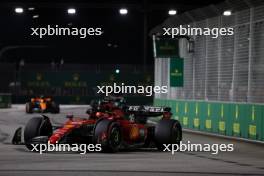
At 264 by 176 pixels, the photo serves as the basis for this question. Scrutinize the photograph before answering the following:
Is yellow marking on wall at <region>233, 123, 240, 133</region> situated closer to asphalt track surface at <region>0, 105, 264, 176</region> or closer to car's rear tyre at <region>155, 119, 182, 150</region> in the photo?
asphalt track surface at <region>0, 105, 264, 176</region>

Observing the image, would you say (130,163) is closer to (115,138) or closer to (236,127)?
(115,138)

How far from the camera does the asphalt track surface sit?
1248 cm

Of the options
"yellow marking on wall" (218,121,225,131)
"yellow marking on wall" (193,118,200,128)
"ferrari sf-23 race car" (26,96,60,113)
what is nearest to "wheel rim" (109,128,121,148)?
"yellow marking on wall" (218,121,225,131)

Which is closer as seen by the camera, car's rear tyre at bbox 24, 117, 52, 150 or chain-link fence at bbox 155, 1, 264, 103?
car's rear tyre at bbox 24, 117, 52, 150

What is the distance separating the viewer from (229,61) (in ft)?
82.5

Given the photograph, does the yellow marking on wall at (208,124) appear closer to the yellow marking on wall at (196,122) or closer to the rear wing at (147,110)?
the yellow marking on wall at (196,122)

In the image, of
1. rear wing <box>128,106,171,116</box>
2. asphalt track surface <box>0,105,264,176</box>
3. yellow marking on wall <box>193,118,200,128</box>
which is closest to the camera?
asphalt track surface <box>0,105,264,176</box>

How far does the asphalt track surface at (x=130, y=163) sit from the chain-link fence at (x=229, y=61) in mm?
4944

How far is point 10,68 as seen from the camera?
6275cm

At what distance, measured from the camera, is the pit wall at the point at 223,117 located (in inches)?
859

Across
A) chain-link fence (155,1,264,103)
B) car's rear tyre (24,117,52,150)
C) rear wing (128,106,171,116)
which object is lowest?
car's rear tyre (24,117,52,150)

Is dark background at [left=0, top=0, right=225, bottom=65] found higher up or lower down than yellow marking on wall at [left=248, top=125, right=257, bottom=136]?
higher up

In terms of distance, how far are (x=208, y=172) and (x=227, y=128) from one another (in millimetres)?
11710

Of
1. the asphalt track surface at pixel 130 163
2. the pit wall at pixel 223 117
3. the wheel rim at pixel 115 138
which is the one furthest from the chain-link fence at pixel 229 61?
the wheel rim at pixel 115 138
